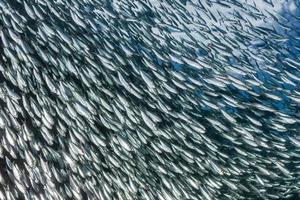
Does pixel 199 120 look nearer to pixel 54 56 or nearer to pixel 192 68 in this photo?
pixel 192 68

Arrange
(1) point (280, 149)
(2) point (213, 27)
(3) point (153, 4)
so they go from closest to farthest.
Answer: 1. (3) point (153, 4)
2. (2) point (213, 27)
3. (1) point (280, 149)

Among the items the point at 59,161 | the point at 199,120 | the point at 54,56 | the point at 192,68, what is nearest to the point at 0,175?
the point at 59,161

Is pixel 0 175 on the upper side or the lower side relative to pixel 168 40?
lower

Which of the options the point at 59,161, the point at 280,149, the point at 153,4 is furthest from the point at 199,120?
the point at 59,161

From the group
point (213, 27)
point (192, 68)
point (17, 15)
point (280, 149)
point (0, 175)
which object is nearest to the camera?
point (0, 175)

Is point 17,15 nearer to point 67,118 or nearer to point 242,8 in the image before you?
point 67,118

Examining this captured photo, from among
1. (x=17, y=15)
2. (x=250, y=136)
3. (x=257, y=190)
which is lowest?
(x=257, y=190)

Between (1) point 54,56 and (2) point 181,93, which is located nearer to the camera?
(1) point 54,56
